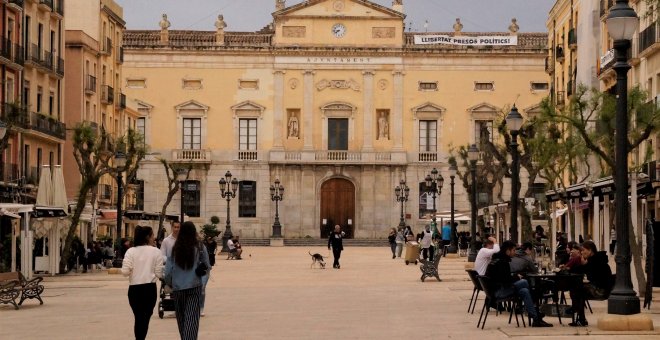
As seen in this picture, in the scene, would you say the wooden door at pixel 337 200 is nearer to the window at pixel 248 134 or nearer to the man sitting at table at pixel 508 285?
the window at pixel 248 134

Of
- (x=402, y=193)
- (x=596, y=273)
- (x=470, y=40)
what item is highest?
(x=470, y=40)

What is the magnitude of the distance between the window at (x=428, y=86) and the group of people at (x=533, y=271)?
56.5m

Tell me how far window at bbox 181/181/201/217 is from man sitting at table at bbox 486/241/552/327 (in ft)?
193

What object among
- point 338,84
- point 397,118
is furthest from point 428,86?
point 338,84

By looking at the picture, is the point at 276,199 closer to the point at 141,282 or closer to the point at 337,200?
the point at 337,200

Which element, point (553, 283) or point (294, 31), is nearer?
point (553, 283)

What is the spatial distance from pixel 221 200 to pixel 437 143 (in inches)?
518

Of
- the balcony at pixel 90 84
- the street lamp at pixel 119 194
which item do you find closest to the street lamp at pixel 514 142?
the street lamp at pixel 119 194

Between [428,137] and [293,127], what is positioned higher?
[293,127]

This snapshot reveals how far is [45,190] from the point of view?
37.6 meters

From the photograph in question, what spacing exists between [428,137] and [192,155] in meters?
14.0

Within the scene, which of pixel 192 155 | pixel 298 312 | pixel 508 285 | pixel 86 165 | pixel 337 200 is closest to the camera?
pixel 508 285

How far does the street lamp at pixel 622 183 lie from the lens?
56.7 ft

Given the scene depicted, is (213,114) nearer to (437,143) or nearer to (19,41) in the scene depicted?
(437,143)
